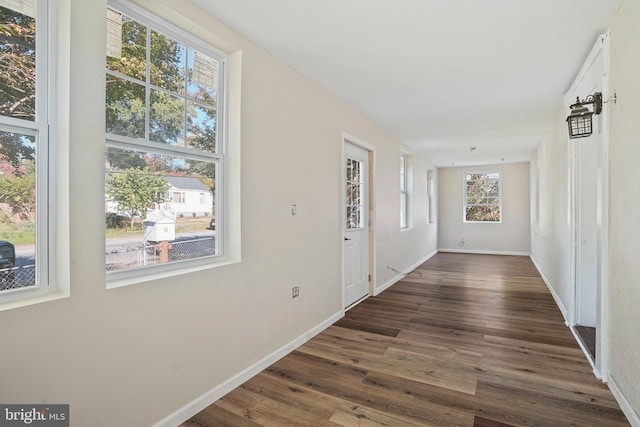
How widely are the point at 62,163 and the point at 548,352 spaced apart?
384cm

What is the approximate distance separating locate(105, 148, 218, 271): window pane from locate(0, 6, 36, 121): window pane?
399 mm

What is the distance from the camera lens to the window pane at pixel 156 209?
184cm

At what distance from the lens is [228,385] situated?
2.40 meters

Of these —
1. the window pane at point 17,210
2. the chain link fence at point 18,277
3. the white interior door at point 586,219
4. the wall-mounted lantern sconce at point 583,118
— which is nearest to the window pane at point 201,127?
the window pane at point 17,210

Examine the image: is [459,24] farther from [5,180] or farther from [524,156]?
[524,156]

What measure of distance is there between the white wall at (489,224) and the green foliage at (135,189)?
9328mm

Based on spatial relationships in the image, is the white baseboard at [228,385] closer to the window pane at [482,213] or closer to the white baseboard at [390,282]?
the white baseboard at [390,282]

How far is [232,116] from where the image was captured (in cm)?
252

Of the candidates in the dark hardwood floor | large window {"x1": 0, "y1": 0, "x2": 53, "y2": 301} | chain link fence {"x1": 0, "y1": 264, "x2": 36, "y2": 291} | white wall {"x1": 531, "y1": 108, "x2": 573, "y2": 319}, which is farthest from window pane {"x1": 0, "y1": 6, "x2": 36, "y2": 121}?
white wall {"x1": 531, "y1": 108, "x2": 573, "y2": 319}

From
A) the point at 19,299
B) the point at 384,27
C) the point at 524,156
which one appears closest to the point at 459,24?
the point at 384,27

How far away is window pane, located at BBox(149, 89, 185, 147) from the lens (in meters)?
2.02

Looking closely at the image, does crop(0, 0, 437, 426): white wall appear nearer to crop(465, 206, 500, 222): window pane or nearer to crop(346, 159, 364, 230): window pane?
crop(346, 159, 364, 230): window pane

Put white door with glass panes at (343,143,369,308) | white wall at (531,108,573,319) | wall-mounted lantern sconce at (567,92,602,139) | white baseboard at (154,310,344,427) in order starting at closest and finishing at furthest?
white baseboard at (154,310,344,427) < wall-mounted lantern sconce at (567,92,602,139) < white wall at (531,108,573,319) < white door with glass panes at (343,143,369,308)

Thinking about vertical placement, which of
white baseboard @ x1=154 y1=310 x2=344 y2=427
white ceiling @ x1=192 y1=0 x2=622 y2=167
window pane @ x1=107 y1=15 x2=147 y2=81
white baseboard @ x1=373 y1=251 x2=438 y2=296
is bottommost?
white baseboard @ x1=154 y1=310 x2=344 y2=427
